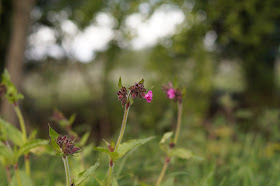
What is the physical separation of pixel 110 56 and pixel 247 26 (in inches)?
113

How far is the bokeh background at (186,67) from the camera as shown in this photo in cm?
247

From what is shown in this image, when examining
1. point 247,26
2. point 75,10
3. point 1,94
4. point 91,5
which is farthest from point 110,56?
point 1,94

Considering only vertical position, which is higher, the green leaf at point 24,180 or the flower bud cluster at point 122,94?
the flower bud cluster at point 122,94

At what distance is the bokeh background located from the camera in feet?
8.09

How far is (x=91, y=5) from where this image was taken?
4.33m

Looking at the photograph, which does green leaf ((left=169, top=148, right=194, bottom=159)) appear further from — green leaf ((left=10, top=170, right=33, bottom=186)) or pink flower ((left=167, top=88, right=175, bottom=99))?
green leaf ((left=10, top=170, right=33, bottom=186))

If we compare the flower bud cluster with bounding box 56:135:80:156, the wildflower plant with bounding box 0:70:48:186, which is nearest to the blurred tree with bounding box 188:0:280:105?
the wildflower plant with bounding box 0:70:48:186

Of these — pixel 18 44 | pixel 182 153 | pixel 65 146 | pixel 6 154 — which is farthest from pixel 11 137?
pixel 18 44

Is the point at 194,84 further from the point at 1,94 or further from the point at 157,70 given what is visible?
the point at 1,94

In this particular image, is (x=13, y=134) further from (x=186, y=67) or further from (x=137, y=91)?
(x=186, y=67)

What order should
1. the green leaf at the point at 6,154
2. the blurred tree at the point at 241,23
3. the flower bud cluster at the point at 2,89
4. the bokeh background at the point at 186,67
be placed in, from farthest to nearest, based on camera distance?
1. the blurred tree at the point at 241,23
2. the bokeh background at the point at 186,67
3. the flower bud cluster at the point at 2,89
4. the green leaf at the point at 6,154

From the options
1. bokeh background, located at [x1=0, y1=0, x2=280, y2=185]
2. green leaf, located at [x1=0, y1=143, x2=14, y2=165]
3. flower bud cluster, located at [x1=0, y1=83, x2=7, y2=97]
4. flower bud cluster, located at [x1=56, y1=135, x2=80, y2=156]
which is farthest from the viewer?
bokeh background, located at [x1=0, y1=0, x2=280, y2=185]

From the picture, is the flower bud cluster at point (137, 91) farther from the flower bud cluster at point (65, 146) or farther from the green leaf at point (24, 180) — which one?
the green leaf at point (24, 180)

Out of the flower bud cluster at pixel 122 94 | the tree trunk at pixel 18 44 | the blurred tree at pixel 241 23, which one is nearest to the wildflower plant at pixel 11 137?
the flower bud cluster at pixel 122 94
